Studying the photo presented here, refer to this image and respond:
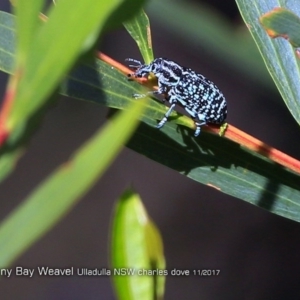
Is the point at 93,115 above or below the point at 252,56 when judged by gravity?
below

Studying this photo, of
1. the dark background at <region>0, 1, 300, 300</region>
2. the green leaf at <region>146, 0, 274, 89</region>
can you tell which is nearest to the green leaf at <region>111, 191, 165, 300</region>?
the green leaf at <region>146, 0, 274, 89</region>

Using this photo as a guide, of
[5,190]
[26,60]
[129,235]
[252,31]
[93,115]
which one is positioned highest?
[252,31]

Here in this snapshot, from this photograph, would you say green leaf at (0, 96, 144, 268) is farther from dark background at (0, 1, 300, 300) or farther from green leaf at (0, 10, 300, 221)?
dark background at (0, 1, 300, 300)

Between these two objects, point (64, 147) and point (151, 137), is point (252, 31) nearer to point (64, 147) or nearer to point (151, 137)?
point (151, 137)

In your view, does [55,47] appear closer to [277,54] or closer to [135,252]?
[135,252]

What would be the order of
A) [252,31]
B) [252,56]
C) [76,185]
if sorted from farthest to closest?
[252,56]
[252,31]
[76,185]

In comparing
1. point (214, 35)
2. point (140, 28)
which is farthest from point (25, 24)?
point (214, 35)

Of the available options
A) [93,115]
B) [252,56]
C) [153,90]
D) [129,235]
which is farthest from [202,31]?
[93,115]
